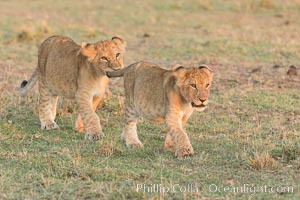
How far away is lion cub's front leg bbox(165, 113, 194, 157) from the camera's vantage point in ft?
21.3

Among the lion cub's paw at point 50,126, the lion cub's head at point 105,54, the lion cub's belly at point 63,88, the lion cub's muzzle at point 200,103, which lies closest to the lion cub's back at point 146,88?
the lion cub's head at point 105,54

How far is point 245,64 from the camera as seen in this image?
457 inches

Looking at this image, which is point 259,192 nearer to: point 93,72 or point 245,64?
point 93,72

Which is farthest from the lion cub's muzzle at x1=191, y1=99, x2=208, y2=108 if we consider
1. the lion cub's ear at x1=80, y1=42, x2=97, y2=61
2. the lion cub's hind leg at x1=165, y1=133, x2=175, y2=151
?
the lion cub's ear at x1=80, y1=42, x2=97, y2=61

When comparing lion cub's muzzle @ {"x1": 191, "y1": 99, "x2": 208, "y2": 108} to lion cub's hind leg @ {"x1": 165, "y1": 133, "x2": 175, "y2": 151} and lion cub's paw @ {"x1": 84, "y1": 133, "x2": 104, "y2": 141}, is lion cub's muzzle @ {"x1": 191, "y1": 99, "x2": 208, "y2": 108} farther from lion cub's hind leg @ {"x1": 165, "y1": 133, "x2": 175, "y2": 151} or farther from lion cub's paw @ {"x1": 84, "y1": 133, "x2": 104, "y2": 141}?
lion cub's paw @ {"x1": 84, "y1": 133, "x2": 104, "y2": 141}

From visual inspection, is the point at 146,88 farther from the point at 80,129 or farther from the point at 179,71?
the point at 80,129

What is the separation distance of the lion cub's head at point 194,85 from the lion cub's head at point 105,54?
102 centimetres

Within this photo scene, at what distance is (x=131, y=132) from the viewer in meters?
7.08

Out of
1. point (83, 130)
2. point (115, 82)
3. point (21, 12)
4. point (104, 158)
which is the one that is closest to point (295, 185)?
point (104, 158)

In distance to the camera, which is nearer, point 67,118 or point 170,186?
point 170,186

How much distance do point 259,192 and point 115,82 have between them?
204 inches

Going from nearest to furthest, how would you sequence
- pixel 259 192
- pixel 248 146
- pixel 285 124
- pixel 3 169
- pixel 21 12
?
pixel 259 192, pixel 3 169, pixel 248 146, pixel 285 124, pixel 21 12

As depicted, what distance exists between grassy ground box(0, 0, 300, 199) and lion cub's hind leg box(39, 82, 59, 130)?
0.11 m

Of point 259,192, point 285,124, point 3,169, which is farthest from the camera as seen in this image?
point 285,124
